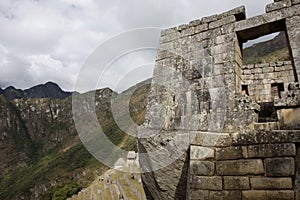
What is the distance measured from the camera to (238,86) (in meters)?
6.27

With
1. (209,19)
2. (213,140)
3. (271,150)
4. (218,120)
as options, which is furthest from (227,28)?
(271,150)

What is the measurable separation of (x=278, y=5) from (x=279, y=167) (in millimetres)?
3598

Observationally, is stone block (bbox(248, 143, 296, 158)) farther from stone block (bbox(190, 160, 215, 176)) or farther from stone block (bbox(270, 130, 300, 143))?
stone block (bbox(190, 160, 215, 176))

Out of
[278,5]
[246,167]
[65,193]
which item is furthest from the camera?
[65,193]

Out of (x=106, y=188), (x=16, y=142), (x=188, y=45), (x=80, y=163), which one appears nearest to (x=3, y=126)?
(x=16, y=142)

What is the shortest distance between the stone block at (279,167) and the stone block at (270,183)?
0.24 feet

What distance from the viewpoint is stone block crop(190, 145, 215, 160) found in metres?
4.59

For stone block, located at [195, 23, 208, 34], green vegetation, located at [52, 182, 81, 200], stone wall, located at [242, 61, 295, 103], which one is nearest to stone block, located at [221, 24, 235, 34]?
stone block, located at [195, 23, 208, 34]

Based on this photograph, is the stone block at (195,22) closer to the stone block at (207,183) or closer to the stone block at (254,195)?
the stone block at (207,183)

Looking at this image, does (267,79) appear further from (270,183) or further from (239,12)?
(270,183)

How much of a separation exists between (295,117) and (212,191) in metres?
1.88

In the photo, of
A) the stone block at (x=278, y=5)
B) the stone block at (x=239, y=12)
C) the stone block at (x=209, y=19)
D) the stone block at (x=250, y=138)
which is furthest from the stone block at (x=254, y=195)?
the stone block at (x=209, y=19)

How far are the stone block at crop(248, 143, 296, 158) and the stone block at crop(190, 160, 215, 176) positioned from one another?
0.64 metres

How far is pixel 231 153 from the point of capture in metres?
4.44
